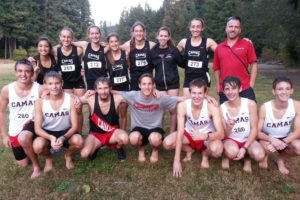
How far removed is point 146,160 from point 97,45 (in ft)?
7.47

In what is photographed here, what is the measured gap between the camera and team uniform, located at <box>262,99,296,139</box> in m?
4.54

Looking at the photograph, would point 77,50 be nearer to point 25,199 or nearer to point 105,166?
point 105,166

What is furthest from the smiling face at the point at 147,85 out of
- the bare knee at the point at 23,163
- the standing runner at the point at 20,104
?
the bare knee at the point at 23,163

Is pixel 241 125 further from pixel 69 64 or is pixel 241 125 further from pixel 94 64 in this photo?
pixel 69 64

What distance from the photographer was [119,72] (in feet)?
19.7

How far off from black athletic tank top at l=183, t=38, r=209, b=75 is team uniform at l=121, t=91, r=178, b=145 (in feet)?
3.07

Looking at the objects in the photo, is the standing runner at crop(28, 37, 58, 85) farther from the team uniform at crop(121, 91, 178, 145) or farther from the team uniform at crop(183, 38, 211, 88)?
the team uniform at crop(183, 38, 211, 88)

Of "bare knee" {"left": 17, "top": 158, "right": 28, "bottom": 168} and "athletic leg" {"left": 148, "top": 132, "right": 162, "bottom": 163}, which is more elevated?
"athletic leg" {"left": 148, "top": 132, "right": 162, "bottom": 163}

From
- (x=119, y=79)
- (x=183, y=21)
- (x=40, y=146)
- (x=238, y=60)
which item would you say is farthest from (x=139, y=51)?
(x=183, y=21)

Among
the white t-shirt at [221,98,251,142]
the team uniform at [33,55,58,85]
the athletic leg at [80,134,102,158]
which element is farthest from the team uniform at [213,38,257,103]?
the team uniform at [33,55,58,85]

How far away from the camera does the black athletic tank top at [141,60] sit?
19.5 ft

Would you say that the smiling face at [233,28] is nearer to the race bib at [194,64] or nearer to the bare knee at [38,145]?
the race bib at [194,64]

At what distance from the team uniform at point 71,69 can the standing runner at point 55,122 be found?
133 centimetres

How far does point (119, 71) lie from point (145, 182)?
2312 mm
